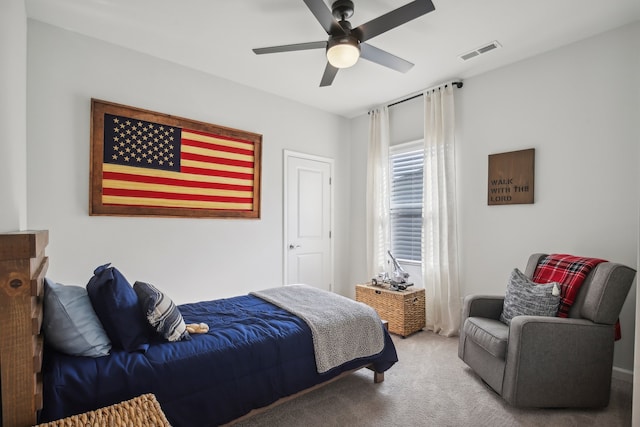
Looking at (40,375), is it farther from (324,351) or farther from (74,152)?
(74,152)

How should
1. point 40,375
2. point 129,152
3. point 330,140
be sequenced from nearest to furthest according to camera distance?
point 40,375
point 129,152
point 330,140

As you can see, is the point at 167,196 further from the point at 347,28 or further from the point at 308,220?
the point at 347,28

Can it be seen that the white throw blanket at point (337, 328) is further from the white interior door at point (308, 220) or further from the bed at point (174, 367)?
the white interior door at point (308, 220)

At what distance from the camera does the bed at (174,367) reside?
3.87 ft

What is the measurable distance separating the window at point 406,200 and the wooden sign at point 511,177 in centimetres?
89

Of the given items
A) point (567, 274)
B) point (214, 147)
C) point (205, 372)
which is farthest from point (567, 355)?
point (214, 147)

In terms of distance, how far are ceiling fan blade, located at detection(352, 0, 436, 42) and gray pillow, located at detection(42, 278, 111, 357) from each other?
2.36 metres

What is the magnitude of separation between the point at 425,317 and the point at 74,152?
3888mm

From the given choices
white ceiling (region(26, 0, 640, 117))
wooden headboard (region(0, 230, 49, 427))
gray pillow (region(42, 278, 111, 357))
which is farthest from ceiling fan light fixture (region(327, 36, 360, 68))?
gray pillow (region(42, 278, 111, 357))

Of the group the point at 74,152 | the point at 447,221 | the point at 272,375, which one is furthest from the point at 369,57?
the point at 74,152

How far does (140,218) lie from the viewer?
306 cm

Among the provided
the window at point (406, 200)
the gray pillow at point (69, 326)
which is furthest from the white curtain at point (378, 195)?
the gray pillow at point (69, 326)

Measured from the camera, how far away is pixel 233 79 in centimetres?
365

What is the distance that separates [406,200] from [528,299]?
2081 mm
